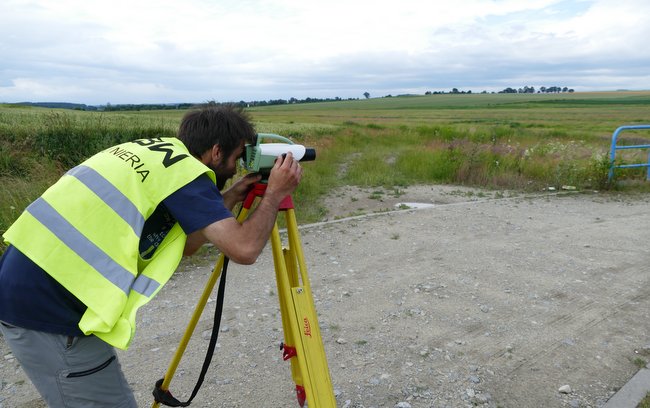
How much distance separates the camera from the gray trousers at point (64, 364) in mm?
1711

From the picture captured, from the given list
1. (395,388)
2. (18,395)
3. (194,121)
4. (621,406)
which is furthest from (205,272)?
(621,406)

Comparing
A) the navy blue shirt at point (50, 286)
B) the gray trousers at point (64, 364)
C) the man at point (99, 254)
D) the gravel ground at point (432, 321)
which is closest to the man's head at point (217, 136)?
the man at point (99, 254)

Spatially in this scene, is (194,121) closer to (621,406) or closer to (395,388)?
(395,388)

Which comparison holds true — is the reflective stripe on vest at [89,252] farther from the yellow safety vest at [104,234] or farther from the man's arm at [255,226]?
the man's arm at [255,226]

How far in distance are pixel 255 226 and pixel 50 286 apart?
2.37 ft

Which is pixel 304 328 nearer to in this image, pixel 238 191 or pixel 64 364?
pixel 238 191

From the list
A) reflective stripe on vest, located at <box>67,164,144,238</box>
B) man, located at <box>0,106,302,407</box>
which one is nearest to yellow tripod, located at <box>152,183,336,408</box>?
man, located at <box>0,106,302,407</box>

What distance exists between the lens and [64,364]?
1.72m

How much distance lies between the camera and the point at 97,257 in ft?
5.38

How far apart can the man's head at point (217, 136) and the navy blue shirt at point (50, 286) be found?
0.31m

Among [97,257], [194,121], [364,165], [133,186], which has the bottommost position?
[364,165]

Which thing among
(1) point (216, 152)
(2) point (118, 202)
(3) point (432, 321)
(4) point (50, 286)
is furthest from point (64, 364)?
(3) point (432, 321)

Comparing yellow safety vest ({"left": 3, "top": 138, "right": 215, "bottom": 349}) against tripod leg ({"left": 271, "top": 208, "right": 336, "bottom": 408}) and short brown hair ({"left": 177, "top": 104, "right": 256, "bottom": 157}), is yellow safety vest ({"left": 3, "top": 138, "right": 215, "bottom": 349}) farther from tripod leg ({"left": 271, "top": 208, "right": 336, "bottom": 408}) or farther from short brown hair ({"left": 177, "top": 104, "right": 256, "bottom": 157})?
tripod leg ({"left": 271, "top": 208, "right": 336, "bottom": 408})

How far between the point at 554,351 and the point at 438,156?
29.7 ft
